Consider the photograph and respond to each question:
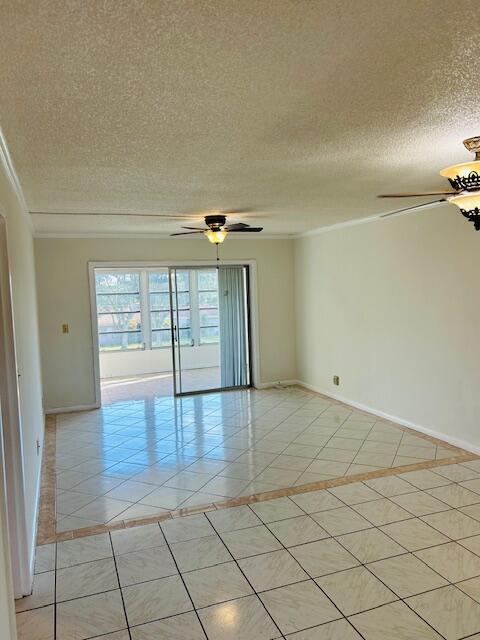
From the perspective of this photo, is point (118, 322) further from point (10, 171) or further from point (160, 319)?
point (10, 171)

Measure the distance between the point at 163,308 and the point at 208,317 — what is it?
91cm

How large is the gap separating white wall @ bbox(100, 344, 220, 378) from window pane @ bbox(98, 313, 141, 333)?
1.56 ft

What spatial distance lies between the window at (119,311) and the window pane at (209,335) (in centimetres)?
121

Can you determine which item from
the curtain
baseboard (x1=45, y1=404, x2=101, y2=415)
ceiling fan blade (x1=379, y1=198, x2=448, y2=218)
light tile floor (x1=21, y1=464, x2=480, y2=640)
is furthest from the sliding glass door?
light tile floor (x1=21, y1=464, x2=480, y2=640)

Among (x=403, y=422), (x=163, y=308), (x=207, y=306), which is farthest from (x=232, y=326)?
(x=403, y=422)

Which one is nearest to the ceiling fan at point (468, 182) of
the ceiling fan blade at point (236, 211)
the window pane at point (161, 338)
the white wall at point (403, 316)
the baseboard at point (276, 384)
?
the white wall at point (403, 316)

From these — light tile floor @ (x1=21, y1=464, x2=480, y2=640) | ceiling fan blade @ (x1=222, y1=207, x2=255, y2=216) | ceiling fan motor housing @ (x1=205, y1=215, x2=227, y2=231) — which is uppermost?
ceiling fan blade @ (x1=222, y1=207, x2=255, y2=216)

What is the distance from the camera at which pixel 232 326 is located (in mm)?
7324

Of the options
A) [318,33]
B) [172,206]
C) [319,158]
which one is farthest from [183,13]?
[172,206]

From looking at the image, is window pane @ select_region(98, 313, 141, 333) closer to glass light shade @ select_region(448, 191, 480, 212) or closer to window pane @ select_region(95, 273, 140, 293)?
window pane @ select_region(95, 273, 140, 293)

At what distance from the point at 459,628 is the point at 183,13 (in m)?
2.66

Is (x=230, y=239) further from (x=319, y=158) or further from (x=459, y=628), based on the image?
(x=459, y=628)

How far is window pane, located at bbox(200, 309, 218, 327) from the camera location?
9477 millimetres

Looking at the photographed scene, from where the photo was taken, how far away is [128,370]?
9047 mm
